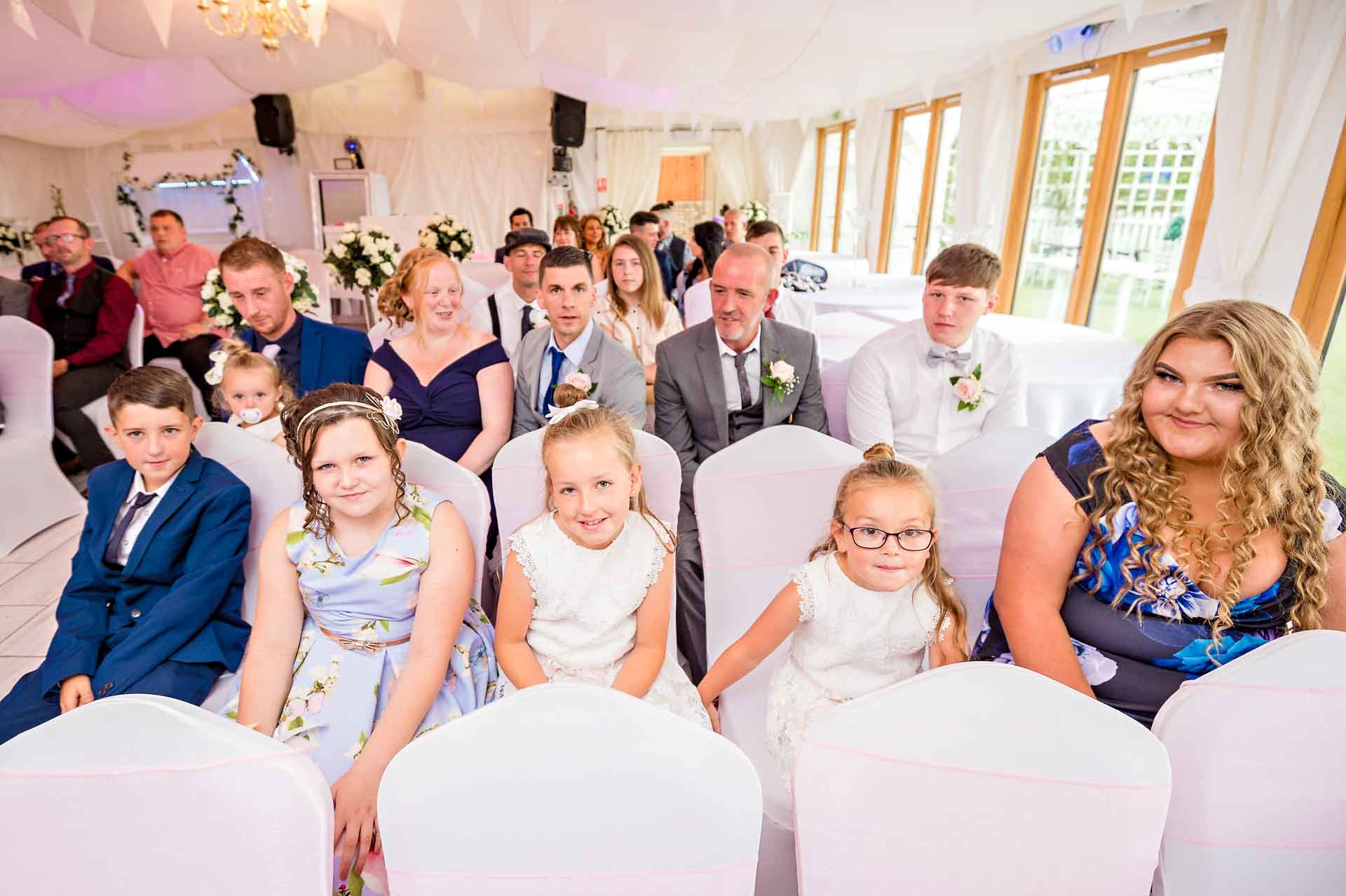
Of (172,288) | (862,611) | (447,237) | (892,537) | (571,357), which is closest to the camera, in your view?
(892,537)

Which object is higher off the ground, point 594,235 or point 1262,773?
point 594,235

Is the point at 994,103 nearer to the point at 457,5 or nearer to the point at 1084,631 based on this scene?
the point at 457,5

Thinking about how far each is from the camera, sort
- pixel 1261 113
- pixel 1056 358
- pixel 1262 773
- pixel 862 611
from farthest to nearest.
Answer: pixel 1056 358
pixel 1261 113
pixel 862 611
pixel 1262 773

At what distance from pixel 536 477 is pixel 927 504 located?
1.09m

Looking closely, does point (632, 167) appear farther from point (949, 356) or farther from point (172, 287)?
point (949, 356)


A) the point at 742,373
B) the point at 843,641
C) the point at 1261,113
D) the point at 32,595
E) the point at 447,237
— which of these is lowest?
the point at 32,595

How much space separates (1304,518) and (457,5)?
6.48m

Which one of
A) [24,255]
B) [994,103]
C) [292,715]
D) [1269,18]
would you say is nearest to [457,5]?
[994,103]

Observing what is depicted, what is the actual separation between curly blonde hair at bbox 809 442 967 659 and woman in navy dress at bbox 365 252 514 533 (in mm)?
1628

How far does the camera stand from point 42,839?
862mm

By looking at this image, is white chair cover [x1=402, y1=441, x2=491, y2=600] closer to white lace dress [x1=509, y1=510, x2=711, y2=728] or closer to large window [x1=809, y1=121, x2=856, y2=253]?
white lace dress [x1=509, y1=510, x2=711, y2=728]

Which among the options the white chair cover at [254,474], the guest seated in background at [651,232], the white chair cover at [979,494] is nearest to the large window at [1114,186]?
the white chair cover at [979,494]

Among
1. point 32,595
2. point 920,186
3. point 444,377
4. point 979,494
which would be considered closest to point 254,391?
point 444,377

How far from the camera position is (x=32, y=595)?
3252mm
